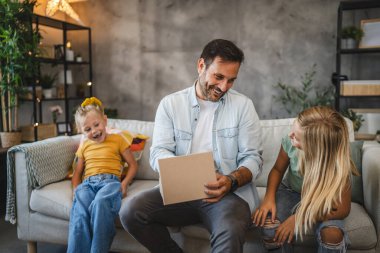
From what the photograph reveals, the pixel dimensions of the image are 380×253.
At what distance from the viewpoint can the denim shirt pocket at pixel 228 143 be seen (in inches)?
70.0

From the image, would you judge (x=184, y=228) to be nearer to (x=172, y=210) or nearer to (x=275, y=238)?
(x=172, y=210)

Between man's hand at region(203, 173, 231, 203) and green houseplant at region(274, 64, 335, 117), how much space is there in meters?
2.26

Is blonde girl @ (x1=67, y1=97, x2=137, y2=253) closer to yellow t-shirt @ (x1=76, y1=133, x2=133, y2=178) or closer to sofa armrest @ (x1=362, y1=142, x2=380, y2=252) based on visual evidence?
yellow t-shirt @ (x1=76, y1=133, x2=133, y2=178)

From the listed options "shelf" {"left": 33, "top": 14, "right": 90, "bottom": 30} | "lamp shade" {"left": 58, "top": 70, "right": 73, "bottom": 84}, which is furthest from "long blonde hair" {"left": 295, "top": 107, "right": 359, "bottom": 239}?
"lamp shade" {"left": 58, "top": 70, "right": 73, "bottom": 84}

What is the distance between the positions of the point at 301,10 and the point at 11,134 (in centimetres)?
296

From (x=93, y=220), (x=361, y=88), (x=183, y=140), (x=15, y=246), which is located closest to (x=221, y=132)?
(x=183, y=140)

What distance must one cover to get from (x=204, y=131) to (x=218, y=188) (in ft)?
1.17

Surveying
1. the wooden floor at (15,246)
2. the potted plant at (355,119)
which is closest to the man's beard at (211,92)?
the wooden floor at (15,246)

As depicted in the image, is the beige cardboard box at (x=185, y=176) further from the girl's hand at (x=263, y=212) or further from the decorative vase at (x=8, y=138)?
the decorative vase at (x=8, y=138)

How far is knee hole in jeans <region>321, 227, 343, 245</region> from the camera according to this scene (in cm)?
142

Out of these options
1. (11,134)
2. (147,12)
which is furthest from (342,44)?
(11,134)

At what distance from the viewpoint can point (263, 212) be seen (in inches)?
62.8

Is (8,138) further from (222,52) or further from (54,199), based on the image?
(222,52)

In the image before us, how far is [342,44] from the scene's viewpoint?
10.5ft
